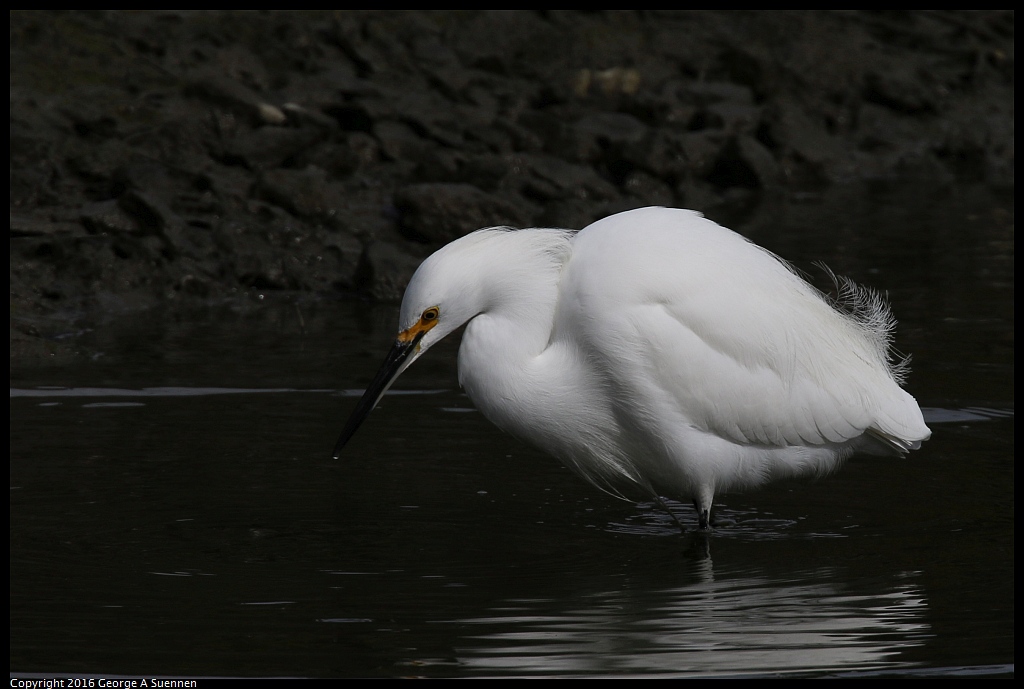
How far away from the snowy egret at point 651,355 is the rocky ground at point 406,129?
3.82 metres

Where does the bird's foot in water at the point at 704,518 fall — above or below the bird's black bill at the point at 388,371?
below

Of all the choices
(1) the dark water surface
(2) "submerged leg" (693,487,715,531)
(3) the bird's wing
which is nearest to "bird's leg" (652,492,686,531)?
(1) the dark water surface

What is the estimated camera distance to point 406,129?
12344mm

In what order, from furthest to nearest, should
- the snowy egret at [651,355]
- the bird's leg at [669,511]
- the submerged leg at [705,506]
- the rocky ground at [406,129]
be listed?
the rocky ground at [406,129]
the bird's leg at [669,511]
the submerged leg at [705,506]
the snowy egret at [651,355]

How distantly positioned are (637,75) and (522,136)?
2.56 metres

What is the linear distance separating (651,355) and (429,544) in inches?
42.6

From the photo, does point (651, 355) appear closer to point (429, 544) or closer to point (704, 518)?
point (704, 518)

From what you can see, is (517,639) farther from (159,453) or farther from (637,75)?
(637,75)

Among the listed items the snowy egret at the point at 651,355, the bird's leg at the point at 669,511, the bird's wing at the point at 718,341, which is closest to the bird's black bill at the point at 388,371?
the snowy egret at the point at 651,355

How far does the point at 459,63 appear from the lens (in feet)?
47.3

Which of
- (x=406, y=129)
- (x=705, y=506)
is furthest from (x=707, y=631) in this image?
(x=406, y=129)

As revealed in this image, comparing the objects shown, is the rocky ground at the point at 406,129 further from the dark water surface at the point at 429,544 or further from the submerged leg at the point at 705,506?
the submerged leg at the point at 705,506

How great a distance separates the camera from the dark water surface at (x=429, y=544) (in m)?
4.10

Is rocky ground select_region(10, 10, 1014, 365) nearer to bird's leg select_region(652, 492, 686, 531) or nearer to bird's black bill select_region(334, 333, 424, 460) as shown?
bird's black bill select_region(334, 333, 424, 460)
